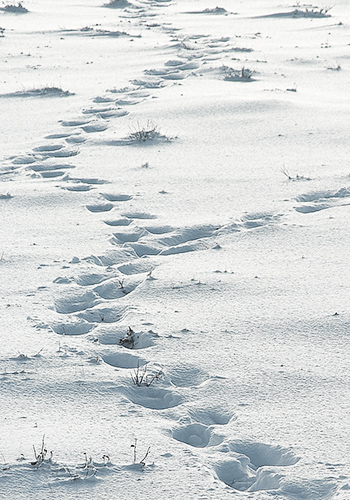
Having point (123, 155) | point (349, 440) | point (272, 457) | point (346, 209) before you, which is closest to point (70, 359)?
point (272, 457)

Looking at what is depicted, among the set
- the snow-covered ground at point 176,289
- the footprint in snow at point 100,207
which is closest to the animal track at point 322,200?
the snow-covered ground at point 176,289

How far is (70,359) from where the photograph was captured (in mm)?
2998

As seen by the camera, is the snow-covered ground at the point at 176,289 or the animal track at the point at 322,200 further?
the animal track at the point at 322,200

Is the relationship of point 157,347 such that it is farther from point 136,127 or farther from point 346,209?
point 136,127

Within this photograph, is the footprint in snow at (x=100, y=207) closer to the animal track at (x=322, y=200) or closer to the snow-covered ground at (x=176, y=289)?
the snow-covered ground at (x=176, y=289)

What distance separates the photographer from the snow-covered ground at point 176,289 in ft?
7.84

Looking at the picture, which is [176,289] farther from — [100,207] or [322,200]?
[322,200]

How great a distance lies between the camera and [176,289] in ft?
12.0

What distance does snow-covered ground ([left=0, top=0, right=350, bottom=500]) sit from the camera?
94.1 inches

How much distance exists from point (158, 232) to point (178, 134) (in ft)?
7.31

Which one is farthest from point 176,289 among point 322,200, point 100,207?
point 322,200

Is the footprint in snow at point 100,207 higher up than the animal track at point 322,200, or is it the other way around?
the animal track at point 322,200

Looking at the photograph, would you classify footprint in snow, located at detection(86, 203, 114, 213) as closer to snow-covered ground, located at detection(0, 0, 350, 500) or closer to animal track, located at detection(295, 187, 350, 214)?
snow-covered ground, located at detection(0, 0, 350, 500)

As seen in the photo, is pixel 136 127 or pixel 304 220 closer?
pixel 304 220
